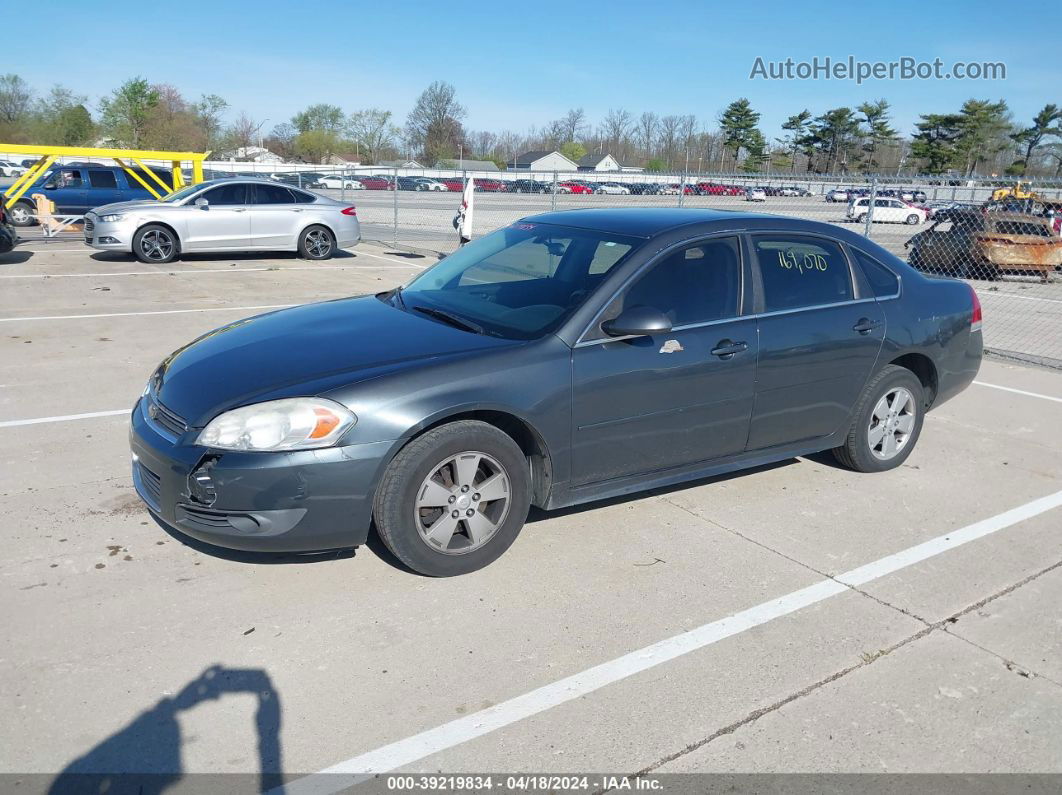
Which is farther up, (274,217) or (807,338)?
(274,217)

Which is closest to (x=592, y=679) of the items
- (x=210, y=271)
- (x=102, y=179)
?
(x=210, y=271)

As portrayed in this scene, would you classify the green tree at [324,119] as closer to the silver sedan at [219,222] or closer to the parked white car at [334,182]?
the parked white car at [334,182]

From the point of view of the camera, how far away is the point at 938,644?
3.46 meters

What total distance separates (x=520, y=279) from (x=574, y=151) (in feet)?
397

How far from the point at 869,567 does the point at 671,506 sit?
1092 millimetres

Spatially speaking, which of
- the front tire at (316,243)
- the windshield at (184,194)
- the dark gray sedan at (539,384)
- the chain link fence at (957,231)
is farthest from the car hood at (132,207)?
the dark gray sedan at (539,384)

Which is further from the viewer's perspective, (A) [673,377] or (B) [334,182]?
(B) [334,182]

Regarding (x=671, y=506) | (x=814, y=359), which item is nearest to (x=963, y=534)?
(x=814, y=359)

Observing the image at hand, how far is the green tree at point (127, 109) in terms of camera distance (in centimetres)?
7181

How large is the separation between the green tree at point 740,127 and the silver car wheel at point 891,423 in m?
74.7

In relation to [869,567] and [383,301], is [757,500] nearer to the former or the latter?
[869,567]

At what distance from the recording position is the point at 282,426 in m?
3.46

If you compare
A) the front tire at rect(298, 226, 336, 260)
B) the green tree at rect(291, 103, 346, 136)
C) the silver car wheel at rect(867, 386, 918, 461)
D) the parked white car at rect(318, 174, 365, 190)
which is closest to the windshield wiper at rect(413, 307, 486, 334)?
the silver car wheel at rect(867, 386, 918, 461)

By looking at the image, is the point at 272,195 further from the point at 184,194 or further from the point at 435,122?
the point at 435,122
